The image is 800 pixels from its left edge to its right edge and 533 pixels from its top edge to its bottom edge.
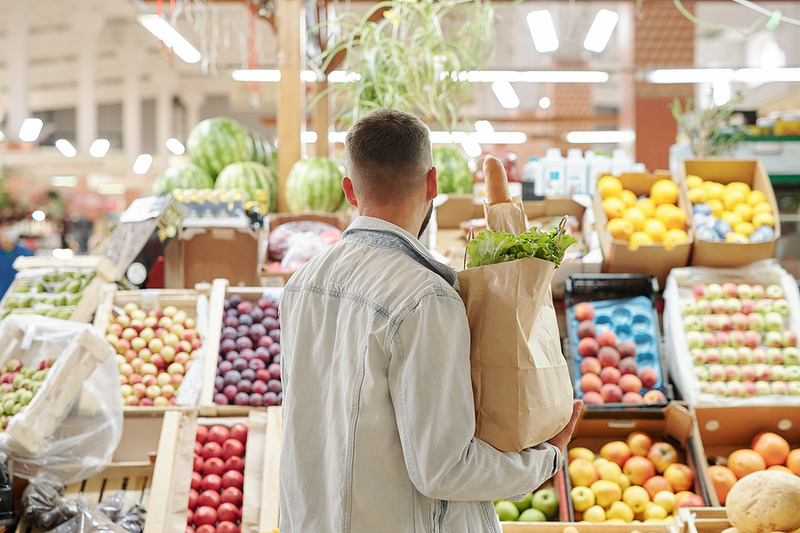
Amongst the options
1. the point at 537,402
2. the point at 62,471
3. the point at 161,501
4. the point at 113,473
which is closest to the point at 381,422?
the point at 537,402

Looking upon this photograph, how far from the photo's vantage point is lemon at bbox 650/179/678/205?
11.9ft

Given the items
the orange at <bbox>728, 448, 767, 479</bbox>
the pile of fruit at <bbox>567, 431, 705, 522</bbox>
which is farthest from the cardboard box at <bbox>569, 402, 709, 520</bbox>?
the orange at <bbox>728, 448, 767, 479</bbox>

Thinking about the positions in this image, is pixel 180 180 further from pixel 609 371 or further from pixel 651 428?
pixel 651 428

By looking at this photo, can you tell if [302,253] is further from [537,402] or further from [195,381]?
[537,402]

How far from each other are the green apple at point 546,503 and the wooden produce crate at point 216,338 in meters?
1.14

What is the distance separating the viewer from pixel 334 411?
1338mm

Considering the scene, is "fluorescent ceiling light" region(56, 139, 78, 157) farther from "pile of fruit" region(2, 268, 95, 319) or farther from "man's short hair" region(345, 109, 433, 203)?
"man's short hair" region(345, 109, 433, 203)

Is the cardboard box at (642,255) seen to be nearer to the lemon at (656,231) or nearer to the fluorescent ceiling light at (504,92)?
the lemon at (656,231)

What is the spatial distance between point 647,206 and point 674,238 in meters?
0.29

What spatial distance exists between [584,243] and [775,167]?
2.54m

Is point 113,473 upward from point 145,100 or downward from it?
downward

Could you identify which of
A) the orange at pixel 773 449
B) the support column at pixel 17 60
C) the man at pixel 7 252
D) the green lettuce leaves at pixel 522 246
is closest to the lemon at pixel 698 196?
the orange at pixel 773 449

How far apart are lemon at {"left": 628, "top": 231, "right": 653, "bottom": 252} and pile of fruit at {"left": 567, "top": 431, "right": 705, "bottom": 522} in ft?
2.86

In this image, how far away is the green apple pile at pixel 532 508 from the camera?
103 inches
